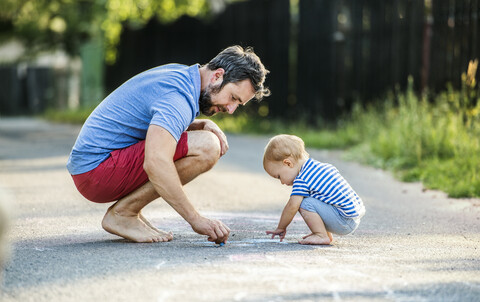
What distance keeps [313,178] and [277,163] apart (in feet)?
0.89

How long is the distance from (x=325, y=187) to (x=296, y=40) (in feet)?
33.9

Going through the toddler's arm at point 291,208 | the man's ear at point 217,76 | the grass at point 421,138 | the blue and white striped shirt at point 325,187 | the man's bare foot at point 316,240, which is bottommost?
the grass at point 421,138

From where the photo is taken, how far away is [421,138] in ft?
28.9

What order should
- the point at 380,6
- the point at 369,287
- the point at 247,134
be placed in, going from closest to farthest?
the point at 369,287, the point at 380,6, the point at 247,134

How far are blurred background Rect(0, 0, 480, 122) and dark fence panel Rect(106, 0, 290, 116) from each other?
24mm

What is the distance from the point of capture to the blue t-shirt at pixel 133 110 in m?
4.49

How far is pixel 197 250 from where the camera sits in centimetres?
440

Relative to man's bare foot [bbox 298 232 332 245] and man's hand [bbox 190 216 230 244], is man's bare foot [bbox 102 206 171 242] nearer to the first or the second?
man's hand [bbox 190 216 230 244]

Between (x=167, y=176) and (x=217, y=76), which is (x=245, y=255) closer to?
(x=167, y=176)

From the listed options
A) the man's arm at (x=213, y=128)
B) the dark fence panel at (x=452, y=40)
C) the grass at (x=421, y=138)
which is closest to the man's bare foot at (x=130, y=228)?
the man's arm at (x=213, y=128)

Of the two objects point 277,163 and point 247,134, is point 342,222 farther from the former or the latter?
point 247,134

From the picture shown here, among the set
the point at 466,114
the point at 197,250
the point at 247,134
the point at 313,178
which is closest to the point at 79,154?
the point at 197,250

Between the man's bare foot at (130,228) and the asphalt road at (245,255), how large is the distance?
0.08 meters

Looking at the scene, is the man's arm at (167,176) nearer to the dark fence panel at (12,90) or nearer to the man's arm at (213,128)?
the man's arm at (213,128)
